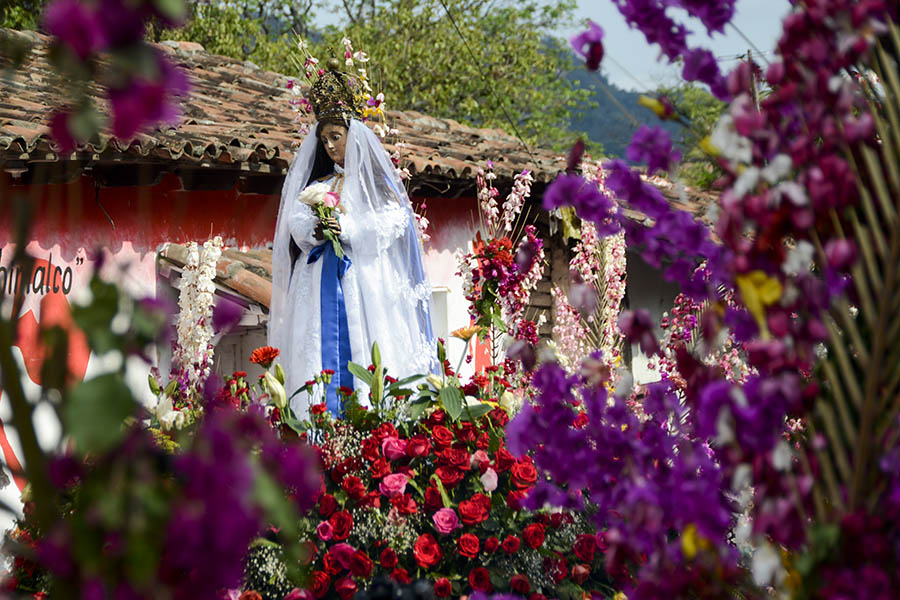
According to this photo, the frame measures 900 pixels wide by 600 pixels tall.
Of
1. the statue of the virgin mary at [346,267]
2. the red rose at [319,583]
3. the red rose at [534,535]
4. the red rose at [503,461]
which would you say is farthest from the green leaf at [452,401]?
the statue of the virgin mary at [346,267]

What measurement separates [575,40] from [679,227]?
0.27 meters

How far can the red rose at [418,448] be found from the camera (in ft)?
7.77

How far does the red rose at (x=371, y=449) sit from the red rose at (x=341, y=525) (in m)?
0.23

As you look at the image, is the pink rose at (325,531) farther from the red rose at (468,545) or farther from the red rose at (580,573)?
the red rose at (580,573)

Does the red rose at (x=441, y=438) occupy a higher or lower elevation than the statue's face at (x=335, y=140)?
lower

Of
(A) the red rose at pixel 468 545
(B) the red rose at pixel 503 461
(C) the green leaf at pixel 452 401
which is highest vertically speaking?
(C) the green leaf at pixel 452 401

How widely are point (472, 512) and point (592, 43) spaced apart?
1437 mm

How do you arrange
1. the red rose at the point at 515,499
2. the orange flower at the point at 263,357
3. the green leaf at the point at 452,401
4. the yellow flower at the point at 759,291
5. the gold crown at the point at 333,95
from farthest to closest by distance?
the gold crown at the point at 333,95, the orange flower at the point at 263,357, the green leaf at the point at 452,401, the red rose at the point at 515,499, the yellow flower at the point at 759,291

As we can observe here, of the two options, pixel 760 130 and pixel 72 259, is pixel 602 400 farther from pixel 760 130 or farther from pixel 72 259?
pixel 72 259

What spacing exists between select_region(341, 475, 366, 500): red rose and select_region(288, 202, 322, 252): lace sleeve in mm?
2274

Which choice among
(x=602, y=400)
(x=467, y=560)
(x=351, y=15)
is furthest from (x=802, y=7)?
(x=351, y=15)

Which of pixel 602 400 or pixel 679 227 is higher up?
pixel 679 227

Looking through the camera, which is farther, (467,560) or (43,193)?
(43,193)

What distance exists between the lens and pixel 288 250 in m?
4.56
